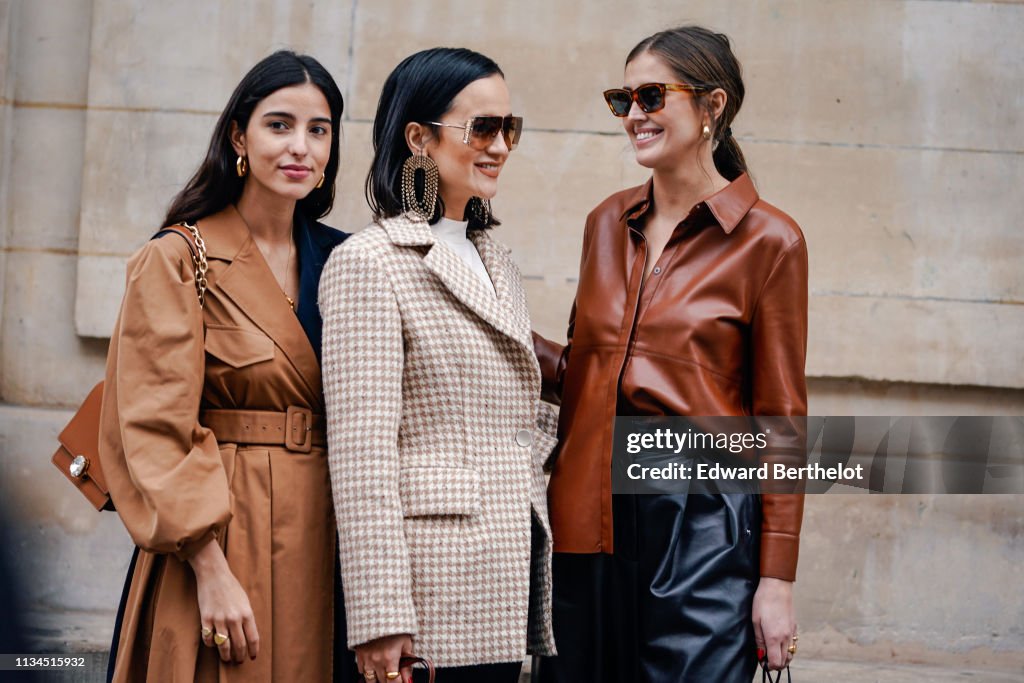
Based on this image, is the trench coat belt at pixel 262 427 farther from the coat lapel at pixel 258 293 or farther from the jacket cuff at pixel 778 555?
the jacket cuff at pixel 778 555

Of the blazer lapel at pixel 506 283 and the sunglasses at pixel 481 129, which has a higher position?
the sunglasses at pixel 481 129

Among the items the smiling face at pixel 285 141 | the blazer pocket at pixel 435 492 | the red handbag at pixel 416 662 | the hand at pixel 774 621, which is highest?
the smiling face at pixel 285 141

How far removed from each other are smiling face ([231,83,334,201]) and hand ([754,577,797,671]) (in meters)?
1.56

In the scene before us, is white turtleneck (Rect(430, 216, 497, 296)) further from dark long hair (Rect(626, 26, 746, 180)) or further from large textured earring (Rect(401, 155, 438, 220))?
dark long hair (Rect(626, 26, 746, 180))

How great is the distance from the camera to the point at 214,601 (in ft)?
8.21

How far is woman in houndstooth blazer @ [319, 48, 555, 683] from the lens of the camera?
2504 mm

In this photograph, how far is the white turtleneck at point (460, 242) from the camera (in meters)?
2.90

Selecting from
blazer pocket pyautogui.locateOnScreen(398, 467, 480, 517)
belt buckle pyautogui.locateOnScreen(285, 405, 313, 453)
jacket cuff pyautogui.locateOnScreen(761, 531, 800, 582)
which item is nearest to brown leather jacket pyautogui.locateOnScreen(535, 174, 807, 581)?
jacket cuff pyautogui.locateOnScreen(761, 531, 800, 582)

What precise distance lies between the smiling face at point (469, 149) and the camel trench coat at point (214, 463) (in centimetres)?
47

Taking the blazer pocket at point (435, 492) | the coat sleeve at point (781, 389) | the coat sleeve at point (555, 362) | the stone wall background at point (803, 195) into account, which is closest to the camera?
the blazer pocket at point (435, 492)

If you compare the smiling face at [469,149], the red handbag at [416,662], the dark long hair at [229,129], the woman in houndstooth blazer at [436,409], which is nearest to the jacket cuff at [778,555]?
the woman in houndstooth blazer at [436,409]

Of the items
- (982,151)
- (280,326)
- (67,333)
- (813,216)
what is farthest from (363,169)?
(982,151)

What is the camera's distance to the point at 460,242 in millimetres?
2941

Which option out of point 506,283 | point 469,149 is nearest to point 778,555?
point 506,283
